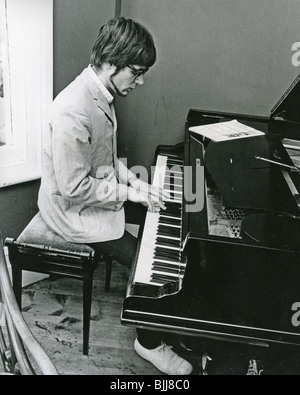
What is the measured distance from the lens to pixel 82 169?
1.85 meters

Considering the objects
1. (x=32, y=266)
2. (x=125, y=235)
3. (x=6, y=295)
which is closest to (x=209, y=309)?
(x=6, y=295)

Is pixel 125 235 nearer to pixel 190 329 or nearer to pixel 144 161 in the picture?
pixel 190 329

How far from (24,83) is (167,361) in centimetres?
162

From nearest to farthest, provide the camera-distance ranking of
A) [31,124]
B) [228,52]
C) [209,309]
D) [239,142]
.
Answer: [209,309]
[239,142]
[31,124]
[228,52]

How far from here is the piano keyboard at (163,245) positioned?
62.1 inches

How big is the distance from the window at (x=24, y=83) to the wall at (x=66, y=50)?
74 millimetres

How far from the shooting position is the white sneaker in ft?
7.00

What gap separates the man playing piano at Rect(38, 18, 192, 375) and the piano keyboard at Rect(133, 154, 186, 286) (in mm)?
79

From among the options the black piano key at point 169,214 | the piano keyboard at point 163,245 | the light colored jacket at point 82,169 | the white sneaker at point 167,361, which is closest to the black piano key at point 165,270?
the piano keyboard at point 163,245

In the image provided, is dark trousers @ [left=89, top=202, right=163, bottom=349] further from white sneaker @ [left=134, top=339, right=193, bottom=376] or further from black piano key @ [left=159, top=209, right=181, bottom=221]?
black piano key @ [left=159, top=209, right=181, bottom=221]

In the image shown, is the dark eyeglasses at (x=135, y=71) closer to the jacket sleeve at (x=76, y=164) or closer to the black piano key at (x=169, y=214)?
the jacket sleeve at (x=76, y=164)

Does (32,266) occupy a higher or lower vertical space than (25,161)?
lower
